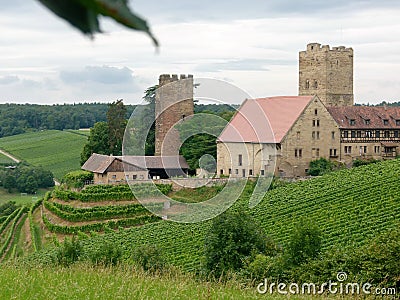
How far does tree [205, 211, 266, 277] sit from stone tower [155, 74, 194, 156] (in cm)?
3108

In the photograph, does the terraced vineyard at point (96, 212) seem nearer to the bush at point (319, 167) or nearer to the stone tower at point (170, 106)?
the stone tower at point (170, 106)

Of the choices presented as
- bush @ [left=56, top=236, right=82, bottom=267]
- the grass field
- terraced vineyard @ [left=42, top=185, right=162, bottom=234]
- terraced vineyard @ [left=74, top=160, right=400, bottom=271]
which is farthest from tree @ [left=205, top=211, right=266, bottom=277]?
the grass field

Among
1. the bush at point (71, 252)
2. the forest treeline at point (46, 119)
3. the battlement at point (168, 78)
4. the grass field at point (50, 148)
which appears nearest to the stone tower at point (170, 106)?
the battlement at point (168, 78)

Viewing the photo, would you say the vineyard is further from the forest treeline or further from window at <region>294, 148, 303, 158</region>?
the forest treeline

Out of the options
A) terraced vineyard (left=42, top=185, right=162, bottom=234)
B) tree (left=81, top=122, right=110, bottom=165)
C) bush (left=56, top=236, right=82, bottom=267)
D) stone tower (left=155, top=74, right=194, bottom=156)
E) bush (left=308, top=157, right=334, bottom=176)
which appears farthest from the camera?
tree (left=81, top=122, right=110, bottom=165)

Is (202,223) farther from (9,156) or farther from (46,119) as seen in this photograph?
(46,119)

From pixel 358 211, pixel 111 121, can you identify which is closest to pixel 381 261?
pixel 358 211

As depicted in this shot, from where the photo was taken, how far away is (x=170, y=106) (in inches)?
2074

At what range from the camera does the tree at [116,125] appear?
53.9 metres

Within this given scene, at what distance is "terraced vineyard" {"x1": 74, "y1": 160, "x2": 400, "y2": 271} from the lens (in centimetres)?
2886

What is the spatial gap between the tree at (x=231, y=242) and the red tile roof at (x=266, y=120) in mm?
26866

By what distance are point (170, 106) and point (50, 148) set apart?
4623 centimetres

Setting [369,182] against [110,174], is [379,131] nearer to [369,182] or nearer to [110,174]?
[369,182]

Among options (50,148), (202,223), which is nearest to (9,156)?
(50,148)
